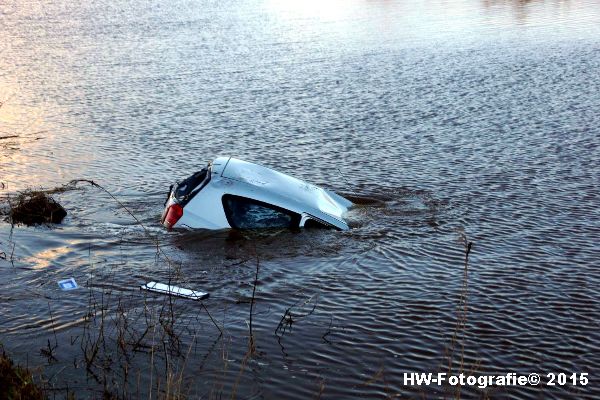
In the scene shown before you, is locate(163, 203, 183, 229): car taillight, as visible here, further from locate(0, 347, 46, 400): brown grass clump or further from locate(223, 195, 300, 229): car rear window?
locate(0, 347, 46, 400): brown grass clump

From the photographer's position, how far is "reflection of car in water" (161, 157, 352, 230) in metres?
11.6

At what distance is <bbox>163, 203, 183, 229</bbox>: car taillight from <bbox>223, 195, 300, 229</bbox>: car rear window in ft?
2.14

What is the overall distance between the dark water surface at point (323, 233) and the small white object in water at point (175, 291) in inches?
4.7

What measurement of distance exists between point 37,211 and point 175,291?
4.32 m

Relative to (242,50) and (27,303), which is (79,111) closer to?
(242,50)

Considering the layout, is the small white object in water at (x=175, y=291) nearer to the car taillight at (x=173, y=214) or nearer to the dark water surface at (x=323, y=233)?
the dark water surface at (x=323, y=233)

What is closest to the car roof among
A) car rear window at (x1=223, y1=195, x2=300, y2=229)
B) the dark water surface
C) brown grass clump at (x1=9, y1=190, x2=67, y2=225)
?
car rear window at (x1=223, y1=195, x2=300, y2=229)

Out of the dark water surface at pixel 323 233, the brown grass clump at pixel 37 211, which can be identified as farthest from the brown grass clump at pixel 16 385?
the brown grass clump at pixel 37 211

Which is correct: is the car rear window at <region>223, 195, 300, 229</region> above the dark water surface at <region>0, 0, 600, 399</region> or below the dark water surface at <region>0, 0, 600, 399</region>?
above

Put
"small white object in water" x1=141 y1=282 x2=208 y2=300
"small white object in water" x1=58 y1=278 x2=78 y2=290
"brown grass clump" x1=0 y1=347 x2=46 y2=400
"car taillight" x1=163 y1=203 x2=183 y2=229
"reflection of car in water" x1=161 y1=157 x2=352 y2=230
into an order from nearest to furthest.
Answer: "brown grass clump" x1=0 y1=347 x2=46 y2=400 → "small white object in water" x1=141 y1=282 x2=208 y2=300 → "small white object in water" x1=58 y1=278 x2=78 y2=290 → "reflection of car in water" x1=161 y1=157 x2=352 y2=230 → "car taillight" x1=163 y1=203 x2=183 y2=229

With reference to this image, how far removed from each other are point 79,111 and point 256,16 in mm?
24508

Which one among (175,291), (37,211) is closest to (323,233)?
(175,291)

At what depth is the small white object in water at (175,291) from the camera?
9.98 m

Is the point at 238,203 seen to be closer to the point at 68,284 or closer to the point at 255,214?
the point at 255,214
